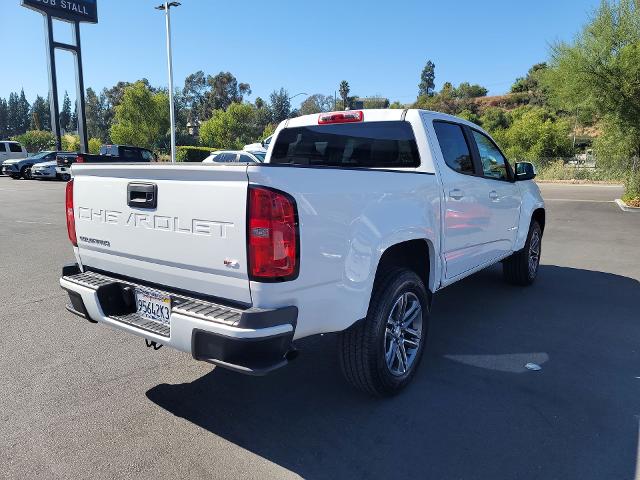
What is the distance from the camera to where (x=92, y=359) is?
390 cm

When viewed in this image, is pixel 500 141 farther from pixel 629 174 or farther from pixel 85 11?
pixel 85 11

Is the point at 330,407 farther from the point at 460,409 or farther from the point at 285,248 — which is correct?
the point at 285,248

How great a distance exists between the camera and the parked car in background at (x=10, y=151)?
3080 centimetres

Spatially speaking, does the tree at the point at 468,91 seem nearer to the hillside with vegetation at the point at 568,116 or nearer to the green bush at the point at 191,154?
the hillside with vegetation at the point at 568,116

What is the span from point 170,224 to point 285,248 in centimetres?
72

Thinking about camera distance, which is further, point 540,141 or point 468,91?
point 468,91

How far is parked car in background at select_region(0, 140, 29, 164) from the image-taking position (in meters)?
30.8

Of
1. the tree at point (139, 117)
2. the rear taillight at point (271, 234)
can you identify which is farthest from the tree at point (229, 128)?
the rear taillight at point (271, 234)

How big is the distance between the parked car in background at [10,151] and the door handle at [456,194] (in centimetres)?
3395

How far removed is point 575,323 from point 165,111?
2039 inches

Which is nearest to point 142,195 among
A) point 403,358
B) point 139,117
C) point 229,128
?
point 403,358

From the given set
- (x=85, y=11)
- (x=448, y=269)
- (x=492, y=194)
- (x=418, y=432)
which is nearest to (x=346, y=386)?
(x=418, y=432)

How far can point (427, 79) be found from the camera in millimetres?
135000

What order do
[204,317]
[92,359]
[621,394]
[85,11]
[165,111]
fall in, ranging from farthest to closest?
1. [165,111]
2. [85,11]
3. [92,359]
4. [621,394]
5. [204,317]
